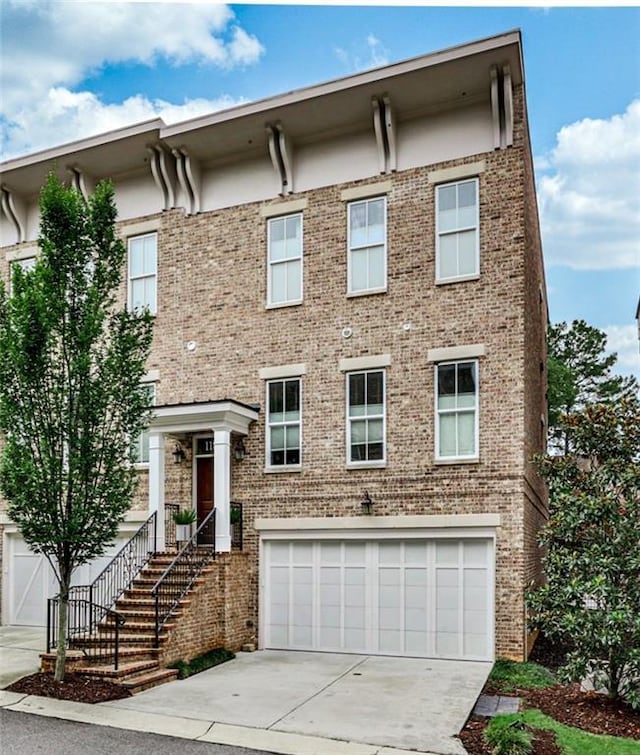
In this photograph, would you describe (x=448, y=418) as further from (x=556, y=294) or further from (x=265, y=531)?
(x=556, y=294)

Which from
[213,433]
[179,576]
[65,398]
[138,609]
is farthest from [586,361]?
[65,398]

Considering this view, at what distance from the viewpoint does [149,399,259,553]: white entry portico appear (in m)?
14.0

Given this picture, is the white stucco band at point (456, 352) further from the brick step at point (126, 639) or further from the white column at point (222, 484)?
the brick step at point (126, 639)

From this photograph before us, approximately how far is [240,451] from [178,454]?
4.50 feet

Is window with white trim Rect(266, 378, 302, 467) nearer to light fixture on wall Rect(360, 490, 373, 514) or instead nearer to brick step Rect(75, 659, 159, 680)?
light fixture on wall Rect(360, 490, 373, 514)

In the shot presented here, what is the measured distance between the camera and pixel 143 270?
1638cm

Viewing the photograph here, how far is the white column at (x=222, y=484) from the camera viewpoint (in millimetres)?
13891

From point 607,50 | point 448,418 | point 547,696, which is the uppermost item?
point 607,50

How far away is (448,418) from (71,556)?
6602 millimetres

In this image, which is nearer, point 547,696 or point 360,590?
point 547,696

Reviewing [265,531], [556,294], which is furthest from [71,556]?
[556,294]

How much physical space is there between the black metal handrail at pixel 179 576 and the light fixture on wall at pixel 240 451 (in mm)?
1243

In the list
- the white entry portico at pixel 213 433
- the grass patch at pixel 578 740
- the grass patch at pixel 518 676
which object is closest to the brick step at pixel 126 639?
the white entry portico at pixel 213 433

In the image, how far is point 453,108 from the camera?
13.9 meters
